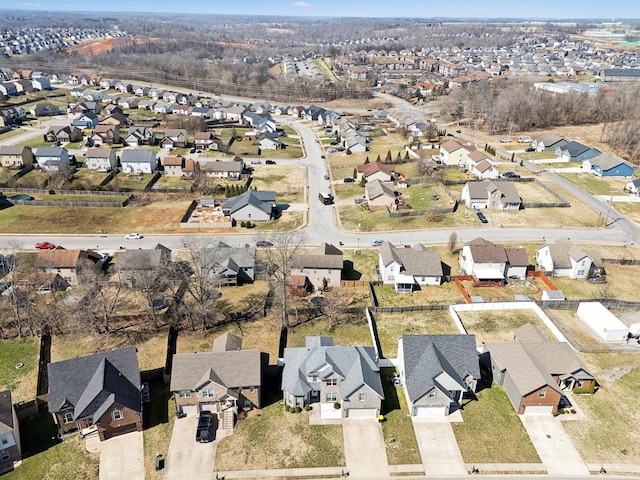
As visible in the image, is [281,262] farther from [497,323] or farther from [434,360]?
[497,323]

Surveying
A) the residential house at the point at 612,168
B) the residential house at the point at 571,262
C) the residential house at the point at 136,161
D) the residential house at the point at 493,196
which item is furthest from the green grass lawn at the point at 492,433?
the residential house at the point at 136,161

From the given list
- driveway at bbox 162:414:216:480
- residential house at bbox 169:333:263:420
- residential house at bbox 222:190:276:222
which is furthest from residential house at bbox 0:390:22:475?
residential house at bbox 222:190:276:222

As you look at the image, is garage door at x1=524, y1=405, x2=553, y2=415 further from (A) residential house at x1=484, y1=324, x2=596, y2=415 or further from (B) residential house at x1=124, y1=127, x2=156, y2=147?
(B) residential house at x1=124, y1=127, x2=156, y2=147

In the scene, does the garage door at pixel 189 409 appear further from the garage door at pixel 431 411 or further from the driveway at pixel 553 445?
the driveway at pixel 553 445

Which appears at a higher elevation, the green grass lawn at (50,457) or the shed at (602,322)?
the shed at (602,322)

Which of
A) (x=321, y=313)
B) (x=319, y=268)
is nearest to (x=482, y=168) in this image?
(x=319, y=268)

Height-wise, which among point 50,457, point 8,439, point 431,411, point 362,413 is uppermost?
point 8,439
